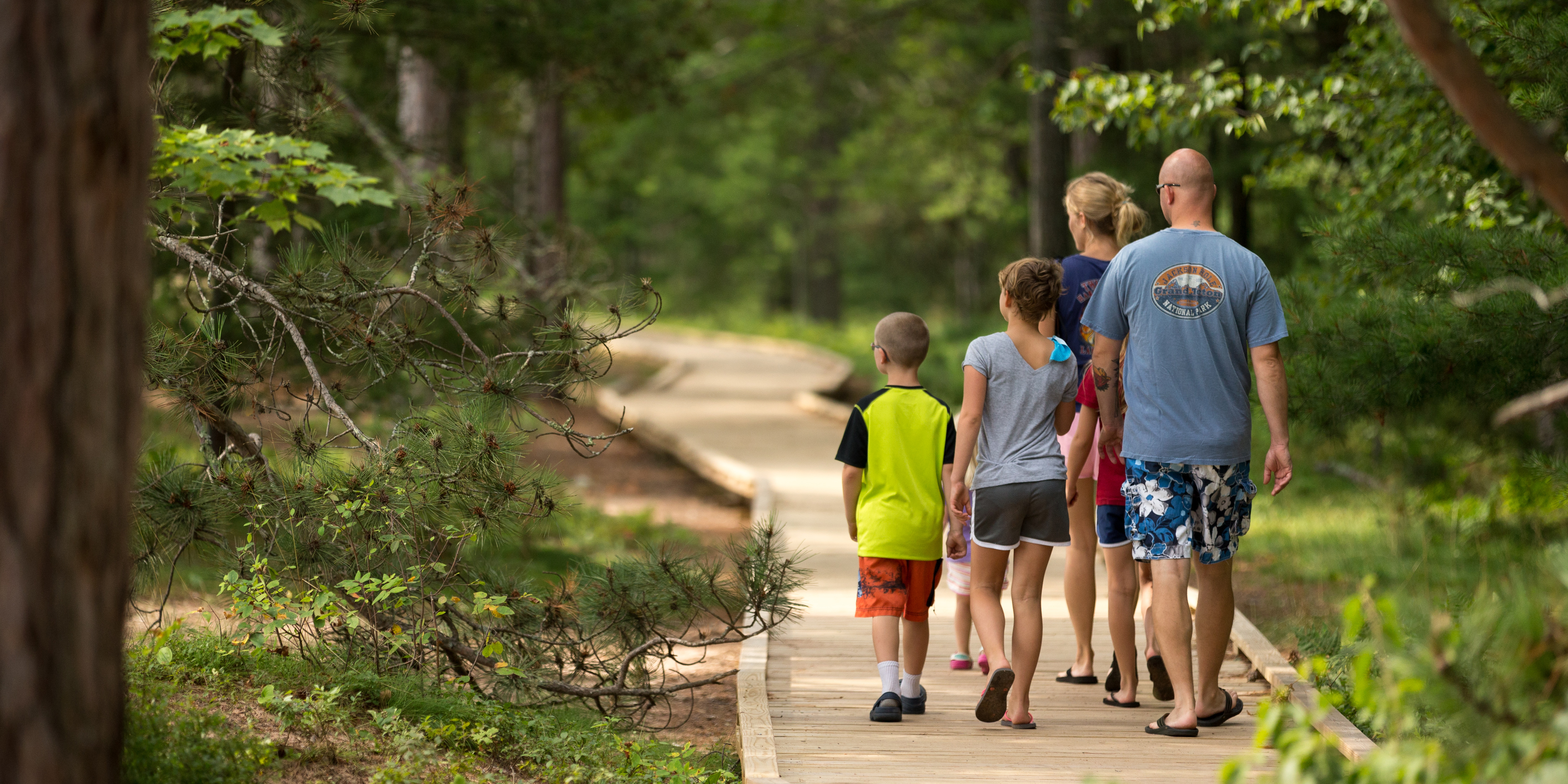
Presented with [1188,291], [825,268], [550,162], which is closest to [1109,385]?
[1188,291]

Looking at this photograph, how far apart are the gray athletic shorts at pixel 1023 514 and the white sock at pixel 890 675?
61cm

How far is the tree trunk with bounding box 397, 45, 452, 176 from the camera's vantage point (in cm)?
1047

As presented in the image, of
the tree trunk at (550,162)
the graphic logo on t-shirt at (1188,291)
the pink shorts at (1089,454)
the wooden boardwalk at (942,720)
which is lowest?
the wooden boardwalk at (942,720)

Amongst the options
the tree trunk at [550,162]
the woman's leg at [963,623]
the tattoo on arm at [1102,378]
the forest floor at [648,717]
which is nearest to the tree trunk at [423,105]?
the forest floor at [648,717]

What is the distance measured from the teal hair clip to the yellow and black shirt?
412 millimetres

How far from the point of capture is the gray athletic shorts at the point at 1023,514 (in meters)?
4.19

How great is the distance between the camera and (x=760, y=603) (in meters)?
4.57

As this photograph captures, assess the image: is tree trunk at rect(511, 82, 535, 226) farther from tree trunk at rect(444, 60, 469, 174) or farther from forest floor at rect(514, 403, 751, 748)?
forest floor at rect(514, 403, 751, 748)

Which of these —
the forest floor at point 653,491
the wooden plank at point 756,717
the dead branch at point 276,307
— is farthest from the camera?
Answer: the forest floor at point 653,491

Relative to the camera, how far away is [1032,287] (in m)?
4.21

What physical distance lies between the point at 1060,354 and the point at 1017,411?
0.85 ft

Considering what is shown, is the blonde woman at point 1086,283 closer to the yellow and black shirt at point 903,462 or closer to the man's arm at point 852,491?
the yellow and black shirt at point 903,462

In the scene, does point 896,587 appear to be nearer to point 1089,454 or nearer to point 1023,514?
point 1023,514

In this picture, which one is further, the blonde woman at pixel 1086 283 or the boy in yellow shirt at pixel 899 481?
the blonde woman at pixel 1086 283
